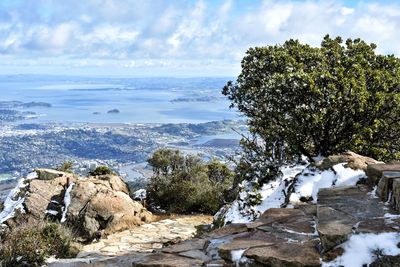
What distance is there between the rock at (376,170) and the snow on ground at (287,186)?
13.0 inches

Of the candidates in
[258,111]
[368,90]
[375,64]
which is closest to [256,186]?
[258,111]

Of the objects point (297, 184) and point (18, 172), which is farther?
point (18, 172)

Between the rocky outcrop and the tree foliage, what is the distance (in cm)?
360

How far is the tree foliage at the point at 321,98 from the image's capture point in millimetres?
8789

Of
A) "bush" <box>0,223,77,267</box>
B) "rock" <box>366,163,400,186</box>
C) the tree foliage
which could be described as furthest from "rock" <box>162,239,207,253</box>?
the tree foliage

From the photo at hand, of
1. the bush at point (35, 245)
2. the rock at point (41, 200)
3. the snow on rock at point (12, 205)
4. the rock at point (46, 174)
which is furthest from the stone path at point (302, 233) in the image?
the rock at point (46, 174)

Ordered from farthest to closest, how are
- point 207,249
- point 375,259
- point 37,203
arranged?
point 37,203, point 207,249, point 375,259

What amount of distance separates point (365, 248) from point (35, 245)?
5830 mm

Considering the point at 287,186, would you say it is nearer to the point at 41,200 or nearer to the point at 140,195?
the point at 41,200

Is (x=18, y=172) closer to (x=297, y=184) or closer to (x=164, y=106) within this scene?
(x=297, y=184)

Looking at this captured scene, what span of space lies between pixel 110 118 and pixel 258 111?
148897mm

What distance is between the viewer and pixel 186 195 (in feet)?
46.6

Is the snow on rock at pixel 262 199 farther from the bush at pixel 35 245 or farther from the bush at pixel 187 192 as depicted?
the bush at pixel 187 192

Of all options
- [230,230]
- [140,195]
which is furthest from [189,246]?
[140,195]
